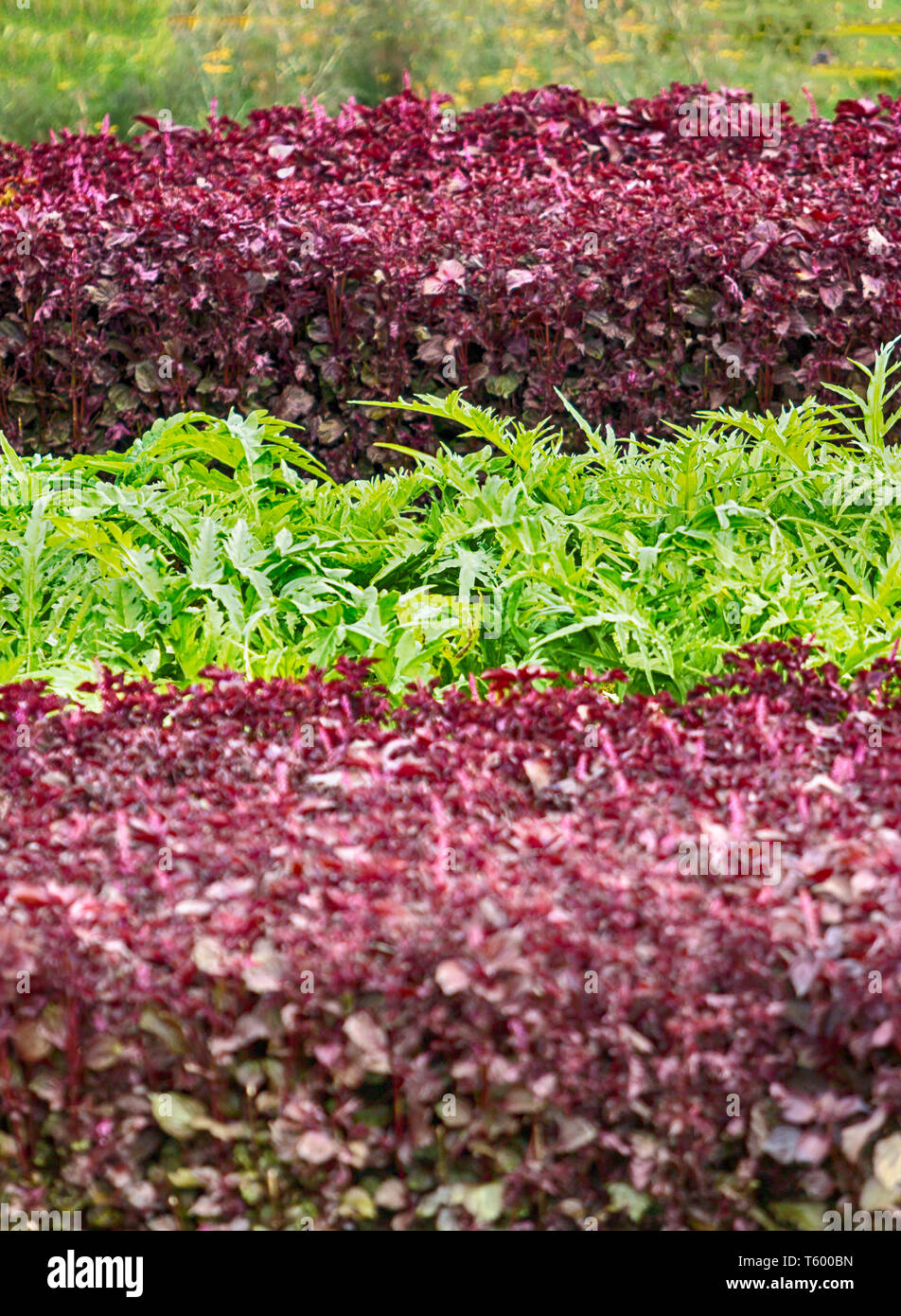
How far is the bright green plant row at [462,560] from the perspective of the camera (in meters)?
3.56

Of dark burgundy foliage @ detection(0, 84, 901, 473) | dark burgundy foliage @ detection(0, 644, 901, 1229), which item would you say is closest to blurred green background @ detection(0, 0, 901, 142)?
dark burgundy foliage @ detection(0, 84, 901, 473)

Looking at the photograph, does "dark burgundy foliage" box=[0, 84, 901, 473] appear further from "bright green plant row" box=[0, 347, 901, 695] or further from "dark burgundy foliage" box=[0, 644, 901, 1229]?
"dark burgundy foliage" box=[0, 644, 901, 1229]

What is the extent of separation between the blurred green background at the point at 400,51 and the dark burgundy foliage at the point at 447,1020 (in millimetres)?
10602

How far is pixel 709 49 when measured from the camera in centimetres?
1198

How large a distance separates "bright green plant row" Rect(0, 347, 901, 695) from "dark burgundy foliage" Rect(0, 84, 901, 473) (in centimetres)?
109

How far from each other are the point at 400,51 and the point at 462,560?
30.2 feet

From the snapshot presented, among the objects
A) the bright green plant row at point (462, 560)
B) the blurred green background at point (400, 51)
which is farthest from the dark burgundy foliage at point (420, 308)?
the blurred green background at point (400, 51)

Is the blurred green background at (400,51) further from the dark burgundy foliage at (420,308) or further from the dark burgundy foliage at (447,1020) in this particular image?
the dark burgundy foliage at (447,1020)

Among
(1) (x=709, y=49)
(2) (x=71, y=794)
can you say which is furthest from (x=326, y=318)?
(1) (x=709, y=49)

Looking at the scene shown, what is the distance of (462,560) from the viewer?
3.87 m

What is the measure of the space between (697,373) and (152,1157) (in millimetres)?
4413

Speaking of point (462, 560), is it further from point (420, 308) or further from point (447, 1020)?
point (420, 308)

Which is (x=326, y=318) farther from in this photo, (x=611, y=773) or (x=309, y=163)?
(x=611, y=773)

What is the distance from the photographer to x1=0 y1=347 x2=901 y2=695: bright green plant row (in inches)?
140
